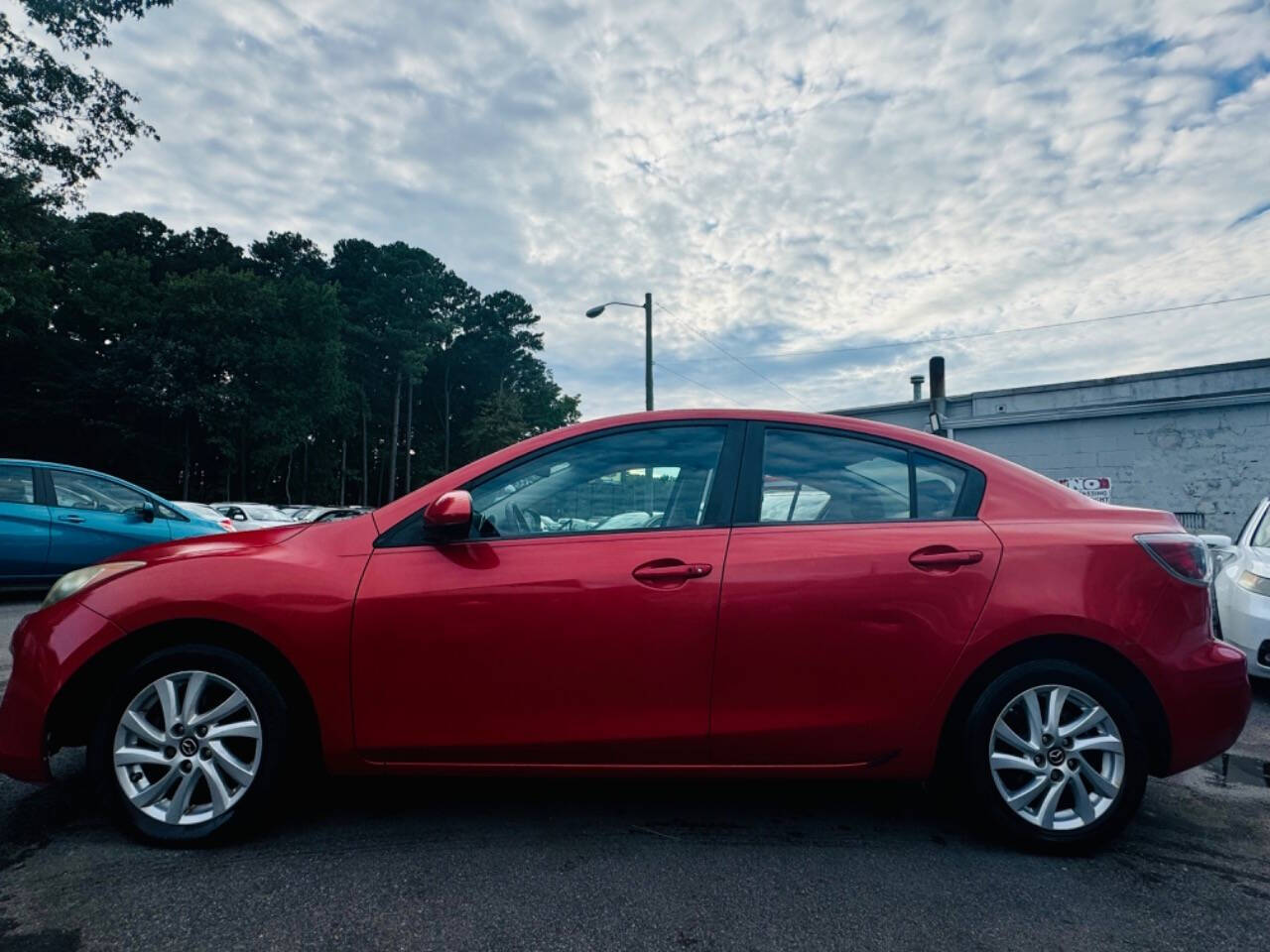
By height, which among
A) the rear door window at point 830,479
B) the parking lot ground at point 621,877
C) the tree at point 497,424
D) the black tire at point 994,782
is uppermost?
the tree at point 497,424

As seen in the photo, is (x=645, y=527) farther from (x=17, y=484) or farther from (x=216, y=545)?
(x=17, y=484)

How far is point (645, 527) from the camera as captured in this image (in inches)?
104

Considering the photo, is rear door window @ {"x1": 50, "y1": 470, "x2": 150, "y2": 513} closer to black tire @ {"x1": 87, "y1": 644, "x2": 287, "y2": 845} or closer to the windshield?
the windshield

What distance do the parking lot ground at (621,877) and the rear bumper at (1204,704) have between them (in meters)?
0.36

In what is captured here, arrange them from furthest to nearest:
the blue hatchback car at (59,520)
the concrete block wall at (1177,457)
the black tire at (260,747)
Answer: the concrete block wall at (1177,457) → the blue hatchback car at (59,520) → the black tire at (260,747)

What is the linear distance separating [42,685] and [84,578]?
377 mm

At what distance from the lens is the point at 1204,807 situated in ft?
9.71

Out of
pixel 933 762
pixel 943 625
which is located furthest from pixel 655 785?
pixel 943 625

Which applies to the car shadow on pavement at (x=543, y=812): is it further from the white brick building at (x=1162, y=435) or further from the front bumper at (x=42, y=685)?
the white brick building at (x=1162, y=435)

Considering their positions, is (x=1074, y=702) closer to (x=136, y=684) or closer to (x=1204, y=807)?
(x=1204, y=807)

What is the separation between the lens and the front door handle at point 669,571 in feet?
8.14

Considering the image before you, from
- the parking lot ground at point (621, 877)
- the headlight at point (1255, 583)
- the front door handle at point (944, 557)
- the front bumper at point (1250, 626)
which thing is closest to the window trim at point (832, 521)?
the front door handle at point (944, 557)

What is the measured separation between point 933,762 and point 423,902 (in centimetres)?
171

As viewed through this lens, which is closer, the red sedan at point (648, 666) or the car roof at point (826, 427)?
the red sedan at point (648, 666)
